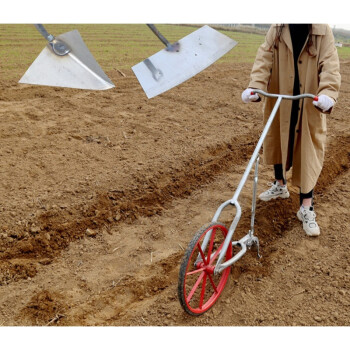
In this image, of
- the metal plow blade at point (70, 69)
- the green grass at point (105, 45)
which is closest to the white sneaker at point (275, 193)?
the metal plow blade at point (70, 69)

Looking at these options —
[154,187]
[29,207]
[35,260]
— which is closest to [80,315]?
[35,260]

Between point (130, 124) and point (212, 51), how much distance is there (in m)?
3.21

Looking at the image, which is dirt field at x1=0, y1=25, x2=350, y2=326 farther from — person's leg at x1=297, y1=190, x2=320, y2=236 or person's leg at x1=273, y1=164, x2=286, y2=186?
person's leg at x1=273, y1=164, x2=286, y2=186

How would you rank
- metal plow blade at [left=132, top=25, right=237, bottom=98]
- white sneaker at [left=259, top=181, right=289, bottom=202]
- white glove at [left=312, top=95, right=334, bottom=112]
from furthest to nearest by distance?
white sneaker at [left=259, top=181, right=289, bottom=202]
white glove at [left=312, top=95, right=334, bottom=112]
metal plow blade at [left=132, top=25, right=237, bottom=98]

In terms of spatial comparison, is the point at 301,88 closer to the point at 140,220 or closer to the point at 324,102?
the point at 324,102

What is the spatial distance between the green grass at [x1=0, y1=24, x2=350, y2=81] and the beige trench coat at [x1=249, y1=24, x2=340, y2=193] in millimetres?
5402

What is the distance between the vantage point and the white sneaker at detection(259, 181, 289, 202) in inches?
144

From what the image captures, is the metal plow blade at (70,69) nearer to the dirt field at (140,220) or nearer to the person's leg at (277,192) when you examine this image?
the dirt field at (140,220)

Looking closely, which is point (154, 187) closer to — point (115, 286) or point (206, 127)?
point (115, 286)

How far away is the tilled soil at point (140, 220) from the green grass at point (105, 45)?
2855 mm

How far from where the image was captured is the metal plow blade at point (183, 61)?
223 centimetres

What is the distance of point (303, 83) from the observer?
282cm

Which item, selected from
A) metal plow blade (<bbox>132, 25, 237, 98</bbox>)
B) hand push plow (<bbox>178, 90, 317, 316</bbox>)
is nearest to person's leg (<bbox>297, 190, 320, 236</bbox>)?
hand push plow (<bbox>178, 90, 317, 316</bbox>)

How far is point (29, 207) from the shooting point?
134 inches
